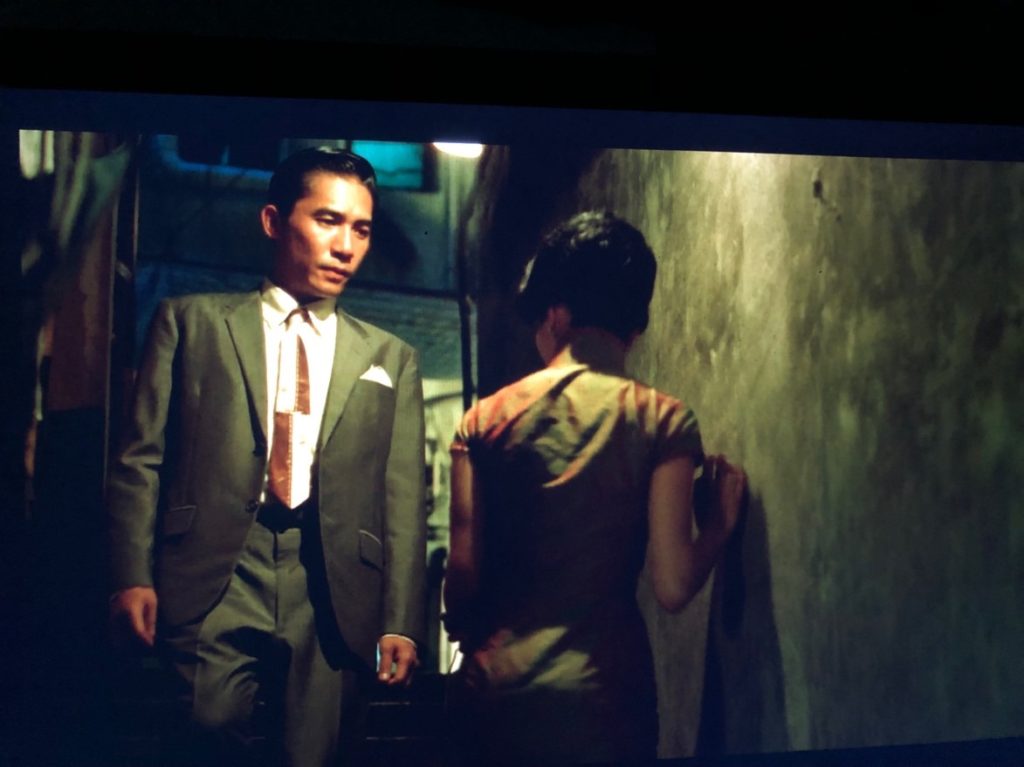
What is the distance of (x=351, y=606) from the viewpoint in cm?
254

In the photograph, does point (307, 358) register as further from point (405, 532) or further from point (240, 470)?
point (405, 532)

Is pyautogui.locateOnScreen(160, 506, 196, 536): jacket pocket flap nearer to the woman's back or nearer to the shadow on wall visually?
the woman's back

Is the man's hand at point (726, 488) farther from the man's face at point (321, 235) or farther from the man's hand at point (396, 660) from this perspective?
the man's face at point (321, 235)

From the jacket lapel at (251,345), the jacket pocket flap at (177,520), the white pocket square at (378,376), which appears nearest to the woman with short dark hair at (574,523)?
the white pocket square at (378,376)

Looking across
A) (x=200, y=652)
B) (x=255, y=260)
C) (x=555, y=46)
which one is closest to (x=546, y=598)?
(x=200, y=652)

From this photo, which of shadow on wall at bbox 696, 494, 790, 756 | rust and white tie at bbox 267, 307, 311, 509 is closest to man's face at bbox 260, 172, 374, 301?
rust and white tie at bbox 267, 307, 311, 509

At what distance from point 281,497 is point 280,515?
0.04 metres

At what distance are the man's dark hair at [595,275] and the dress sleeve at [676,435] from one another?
0.21 meters

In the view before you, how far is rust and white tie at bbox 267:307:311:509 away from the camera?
8.34 feet

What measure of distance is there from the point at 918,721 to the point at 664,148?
1.52 metres

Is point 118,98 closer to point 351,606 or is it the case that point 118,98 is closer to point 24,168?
point 24,168

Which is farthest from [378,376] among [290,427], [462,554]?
[462,554]

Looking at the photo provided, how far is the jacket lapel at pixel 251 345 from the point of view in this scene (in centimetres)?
257

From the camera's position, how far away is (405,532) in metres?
2.61
